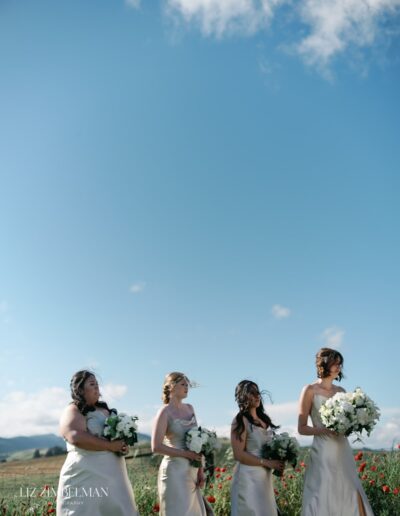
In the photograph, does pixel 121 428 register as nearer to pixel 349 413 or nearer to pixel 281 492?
pixel 349 413

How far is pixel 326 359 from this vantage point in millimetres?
8914

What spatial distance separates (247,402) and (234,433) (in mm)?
489

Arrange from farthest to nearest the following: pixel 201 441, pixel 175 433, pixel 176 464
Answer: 1. pixel 175 433
2. pixel 176 464
3. pixel 201 441

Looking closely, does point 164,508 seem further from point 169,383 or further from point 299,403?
point 299,403

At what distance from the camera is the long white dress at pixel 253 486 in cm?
821

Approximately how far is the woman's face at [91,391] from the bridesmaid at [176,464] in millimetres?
1050

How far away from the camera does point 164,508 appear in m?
8.09

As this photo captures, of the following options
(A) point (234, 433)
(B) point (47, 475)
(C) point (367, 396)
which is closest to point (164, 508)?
(A) point (234, 433)

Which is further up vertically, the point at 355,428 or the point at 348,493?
the point at 355,428

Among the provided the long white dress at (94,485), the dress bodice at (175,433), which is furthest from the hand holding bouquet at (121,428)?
the dress bodice at (175,433)

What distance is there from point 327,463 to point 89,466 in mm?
3691

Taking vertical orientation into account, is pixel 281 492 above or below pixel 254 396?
below

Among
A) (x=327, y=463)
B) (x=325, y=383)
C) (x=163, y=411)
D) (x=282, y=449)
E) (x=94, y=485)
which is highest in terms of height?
(x=325, y=383)

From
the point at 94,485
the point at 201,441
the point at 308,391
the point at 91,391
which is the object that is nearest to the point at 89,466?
the point at 94,485
